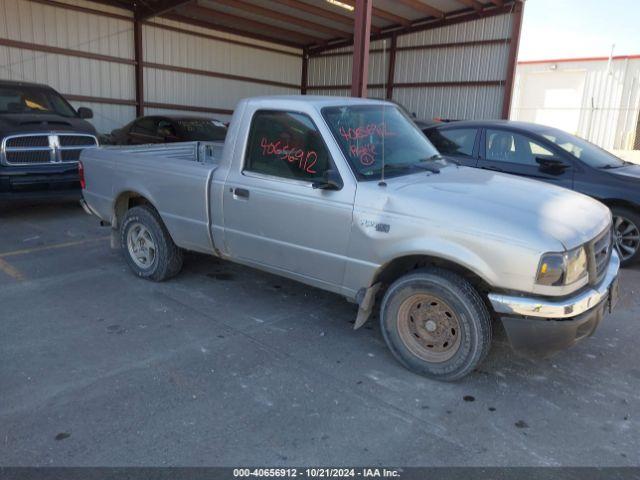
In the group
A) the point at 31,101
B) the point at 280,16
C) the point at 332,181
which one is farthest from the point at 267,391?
the point at 280,16

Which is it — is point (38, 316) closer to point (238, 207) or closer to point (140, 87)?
point (238, 207)

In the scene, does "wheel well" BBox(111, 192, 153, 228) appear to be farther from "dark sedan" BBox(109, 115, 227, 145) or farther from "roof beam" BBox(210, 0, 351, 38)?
"roof beam" BBox(210, 0, 351, 38)

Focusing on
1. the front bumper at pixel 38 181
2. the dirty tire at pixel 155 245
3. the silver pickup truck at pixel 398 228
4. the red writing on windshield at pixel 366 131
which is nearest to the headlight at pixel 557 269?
the silver pickup truck at pixel 398 228

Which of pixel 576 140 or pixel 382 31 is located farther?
pixel 382 31

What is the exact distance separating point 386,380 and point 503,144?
Result: 453 centimetres

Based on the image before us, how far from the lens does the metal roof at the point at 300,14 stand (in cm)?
1498

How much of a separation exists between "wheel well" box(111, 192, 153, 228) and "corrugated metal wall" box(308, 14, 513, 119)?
11705 mm

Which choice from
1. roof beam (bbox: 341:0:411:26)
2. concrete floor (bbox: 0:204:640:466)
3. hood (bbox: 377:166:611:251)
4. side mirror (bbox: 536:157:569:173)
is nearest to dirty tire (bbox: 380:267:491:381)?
concrete floor (bbox: 0:204:640:466)

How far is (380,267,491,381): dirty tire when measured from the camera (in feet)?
10.7

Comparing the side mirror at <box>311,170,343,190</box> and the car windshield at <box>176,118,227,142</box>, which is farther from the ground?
the car windshield at <box>176,118,227,142</box>

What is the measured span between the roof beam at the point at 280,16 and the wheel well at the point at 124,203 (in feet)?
36.8

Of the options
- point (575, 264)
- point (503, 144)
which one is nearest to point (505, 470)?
point (575, 264)

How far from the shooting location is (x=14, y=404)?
3100 mm

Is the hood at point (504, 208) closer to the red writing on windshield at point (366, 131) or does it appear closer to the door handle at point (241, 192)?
the red writing on windshield at point (366, 131)
